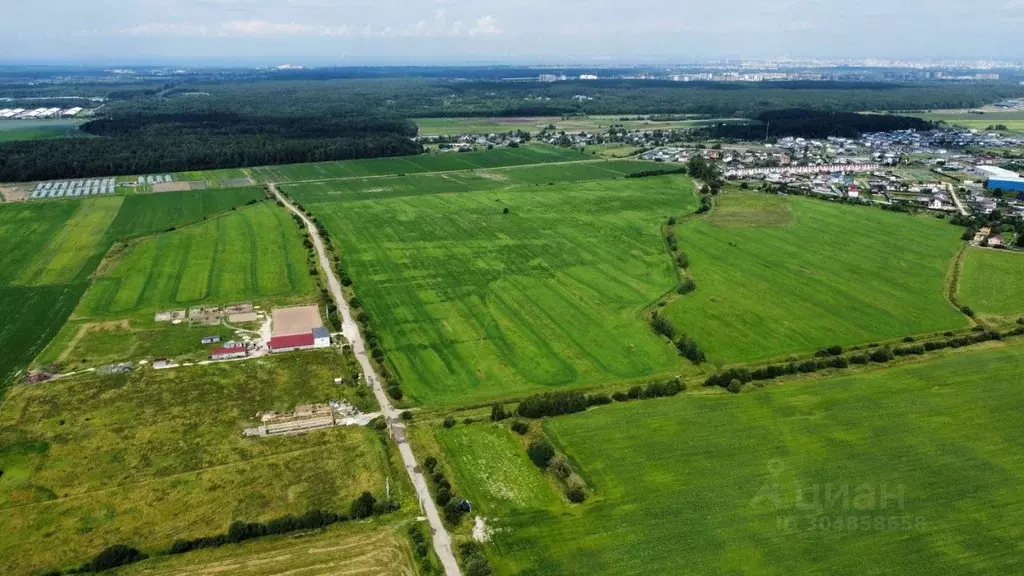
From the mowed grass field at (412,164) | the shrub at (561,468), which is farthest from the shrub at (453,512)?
the mowed grass field at (412,164)

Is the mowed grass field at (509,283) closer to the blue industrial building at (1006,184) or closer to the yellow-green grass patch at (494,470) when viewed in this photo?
the yellow-green grass patch at (494,470)

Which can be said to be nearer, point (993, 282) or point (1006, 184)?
point (993, 282)

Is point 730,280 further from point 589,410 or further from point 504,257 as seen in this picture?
point 589,410

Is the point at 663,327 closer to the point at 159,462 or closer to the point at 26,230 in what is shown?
the point at 159,462

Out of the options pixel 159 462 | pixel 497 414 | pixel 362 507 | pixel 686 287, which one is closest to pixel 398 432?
pixel 497 414

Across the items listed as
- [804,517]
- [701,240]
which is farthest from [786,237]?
[804,517]

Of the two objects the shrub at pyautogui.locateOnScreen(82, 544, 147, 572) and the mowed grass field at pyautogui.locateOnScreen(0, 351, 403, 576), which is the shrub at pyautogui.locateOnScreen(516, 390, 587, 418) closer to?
the mowed grass field at pyautogui.locateOnScreen(0, 351, 403, 576)
